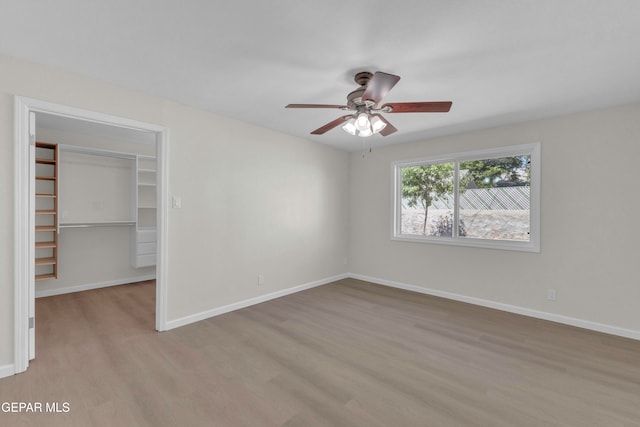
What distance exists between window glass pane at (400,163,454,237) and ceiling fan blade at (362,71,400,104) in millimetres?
2714

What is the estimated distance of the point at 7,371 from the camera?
2148 millimetres

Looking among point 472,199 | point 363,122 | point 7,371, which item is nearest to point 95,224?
point 7,371

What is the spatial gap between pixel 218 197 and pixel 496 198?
366cm

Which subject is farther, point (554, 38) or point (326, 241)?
point (326, 241)

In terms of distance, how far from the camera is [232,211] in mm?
3615

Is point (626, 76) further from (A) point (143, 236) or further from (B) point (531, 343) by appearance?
(A) point (143, 236)

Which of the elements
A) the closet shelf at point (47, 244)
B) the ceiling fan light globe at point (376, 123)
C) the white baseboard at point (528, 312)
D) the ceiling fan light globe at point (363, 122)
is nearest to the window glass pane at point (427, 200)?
the white baseboard at point (528, 312)

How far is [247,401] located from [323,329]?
1.29 m

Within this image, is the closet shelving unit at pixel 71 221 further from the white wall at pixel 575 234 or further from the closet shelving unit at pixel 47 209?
the white wall at pixel 575 234

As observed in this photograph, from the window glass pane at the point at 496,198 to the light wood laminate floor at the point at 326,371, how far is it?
1112mm

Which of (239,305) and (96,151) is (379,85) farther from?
(96,151)

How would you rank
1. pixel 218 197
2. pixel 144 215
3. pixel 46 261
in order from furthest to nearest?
pixel 144 215
pixel 46 261
pixel 218 197

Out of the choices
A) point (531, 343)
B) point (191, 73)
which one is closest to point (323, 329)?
point (531, 343)

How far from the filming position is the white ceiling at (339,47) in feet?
5.29
